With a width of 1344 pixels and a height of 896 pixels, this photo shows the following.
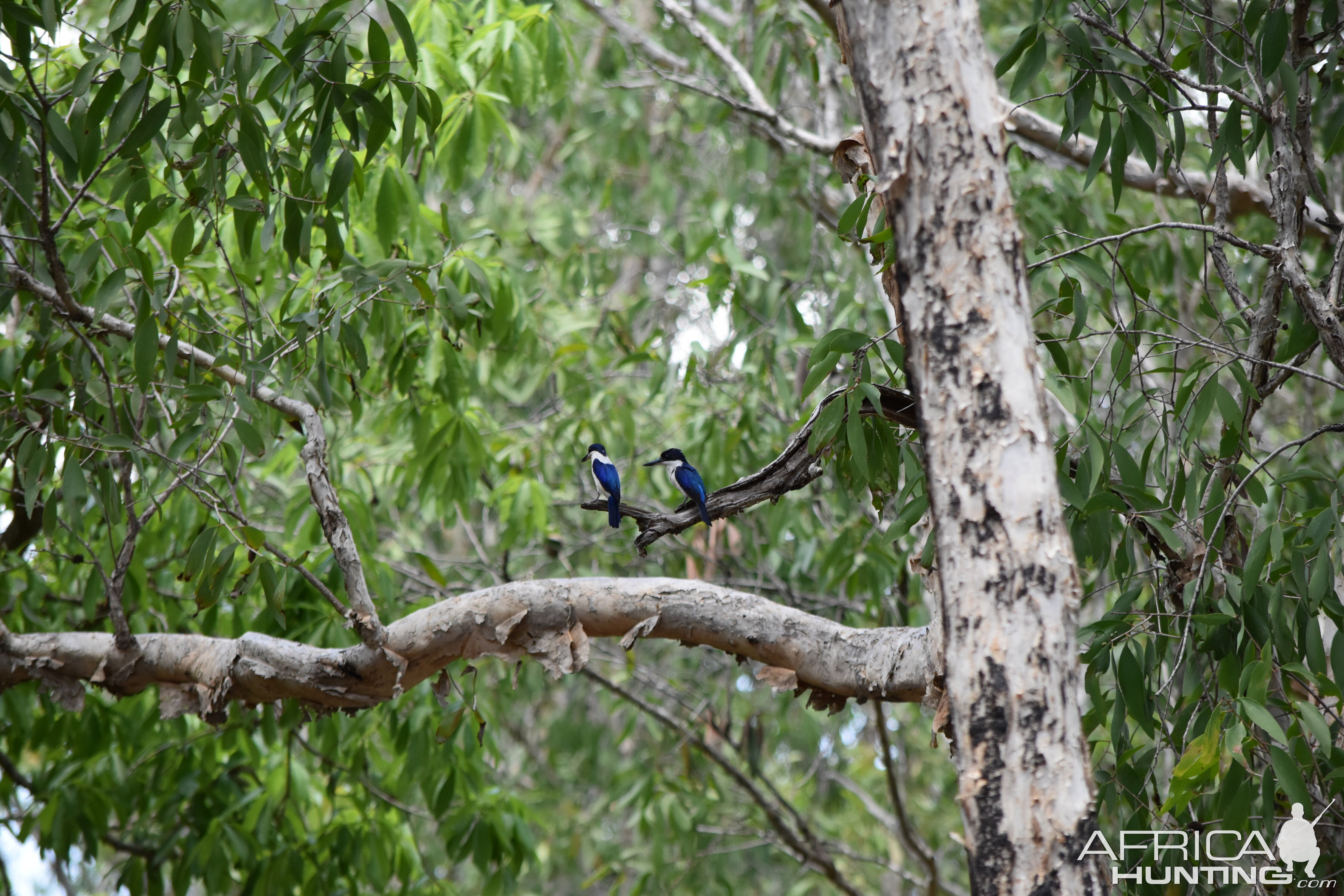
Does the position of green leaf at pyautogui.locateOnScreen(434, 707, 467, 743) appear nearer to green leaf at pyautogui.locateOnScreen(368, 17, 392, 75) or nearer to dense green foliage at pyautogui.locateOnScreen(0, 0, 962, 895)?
dense green foliage at pyautogui.locateOnScreen(0, 0, 962, 895)

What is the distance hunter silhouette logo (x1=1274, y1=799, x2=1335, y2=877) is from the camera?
220 cm

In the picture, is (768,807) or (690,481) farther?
(768,807)

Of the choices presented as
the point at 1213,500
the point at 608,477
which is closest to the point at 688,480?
the point at 608,477

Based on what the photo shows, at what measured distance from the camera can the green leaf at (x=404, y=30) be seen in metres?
2.43

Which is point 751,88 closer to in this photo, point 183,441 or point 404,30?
Answer: point 404,30

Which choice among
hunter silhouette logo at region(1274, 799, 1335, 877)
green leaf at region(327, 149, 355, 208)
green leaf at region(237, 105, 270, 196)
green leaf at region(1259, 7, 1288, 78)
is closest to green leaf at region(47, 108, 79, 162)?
green leaf at region(237, 105, 270, 196)

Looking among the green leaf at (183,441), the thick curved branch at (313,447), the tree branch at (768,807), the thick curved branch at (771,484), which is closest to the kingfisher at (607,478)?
the tree branch at (768,807)

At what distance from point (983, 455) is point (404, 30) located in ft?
5.74

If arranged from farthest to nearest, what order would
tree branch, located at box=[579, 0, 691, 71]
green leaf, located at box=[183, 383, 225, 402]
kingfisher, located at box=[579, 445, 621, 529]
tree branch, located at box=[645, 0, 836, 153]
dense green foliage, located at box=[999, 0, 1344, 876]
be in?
tree branch, located at box=[579, 0, 691, 71] < tree branch, located at box=[645, 0, 836, 153] < kingfisher, located at box=[579, 445, 621, 529] < green leaf, located at box=[183, 383, 225, 402] < dense green foliage, located at box=[999, 0, 1344, 876]

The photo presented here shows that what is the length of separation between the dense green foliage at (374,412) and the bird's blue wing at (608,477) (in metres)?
0.38

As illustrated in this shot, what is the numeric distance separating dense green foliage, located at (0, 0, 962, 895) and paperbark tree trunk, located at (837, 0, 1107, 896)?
0.98 meters

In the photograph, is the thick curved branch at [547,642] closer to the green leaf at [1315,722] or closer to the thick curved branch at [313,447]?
the thick curved branch at [313,447]

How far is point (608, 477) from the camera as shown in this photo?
431 centimetres

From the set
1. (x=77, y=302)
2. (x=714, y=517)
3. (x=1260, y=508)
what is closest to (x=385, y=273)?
(x=77, y=302)
